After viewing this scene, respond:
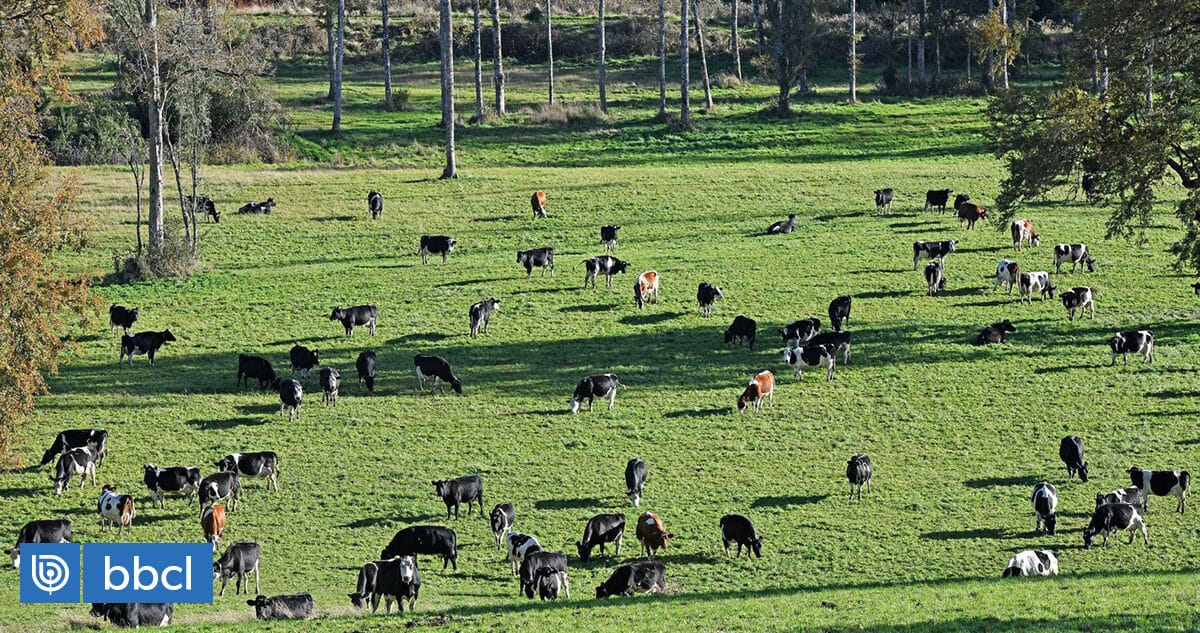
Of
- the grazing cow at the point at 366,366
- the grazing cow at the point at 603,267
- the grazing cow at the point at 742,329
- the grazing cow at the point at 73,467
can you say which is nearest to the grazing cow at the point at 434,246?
the grazing cow at the point at 603,267

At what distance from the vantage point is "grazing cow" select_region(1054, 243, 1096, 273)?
4731 centimetres

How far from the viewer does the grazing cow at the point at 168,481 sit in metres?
28.9

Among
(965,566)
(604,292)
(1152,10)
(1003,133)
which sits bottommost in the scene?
(965,566)

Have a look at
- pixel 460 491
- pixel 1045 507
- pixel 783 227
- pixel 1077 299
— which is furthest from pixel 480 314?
pixel 1045 507

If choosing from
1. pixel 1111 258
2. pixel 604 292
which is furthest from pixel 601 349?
pixel 1111 258

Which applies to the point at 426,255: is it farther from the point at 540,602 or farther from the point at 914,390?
the point at 540,602

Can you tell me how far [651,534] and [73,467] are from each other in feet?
42.0

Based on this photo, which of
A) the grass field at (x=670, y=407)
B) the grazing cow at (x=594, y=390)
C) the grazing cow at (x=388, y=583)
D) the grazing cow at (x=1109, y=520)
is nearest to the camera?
the grazing cow at (x=388, y=583)

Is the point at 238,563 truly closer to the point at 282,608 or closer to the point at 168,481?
the point at 282,608

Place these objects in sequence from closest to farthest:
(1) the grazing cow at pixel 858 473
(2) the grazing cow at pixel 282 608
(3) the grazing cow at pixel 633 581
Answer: (2) the grazing cow at pixel 282 608 < (3) the grazing cow at pixel 633 581 < (1) the grazing cow at pixel 858 473

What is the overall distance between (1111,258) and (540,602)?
33.5 metres

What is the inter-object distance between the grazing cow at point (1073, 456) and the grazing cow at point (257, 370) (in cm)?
2012

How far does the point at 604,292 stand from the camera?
46.3m

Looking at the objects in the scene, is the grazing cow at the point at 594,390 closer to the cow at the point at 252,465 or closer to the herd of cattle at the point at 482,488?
the herd of cattle at the point at 482,488
